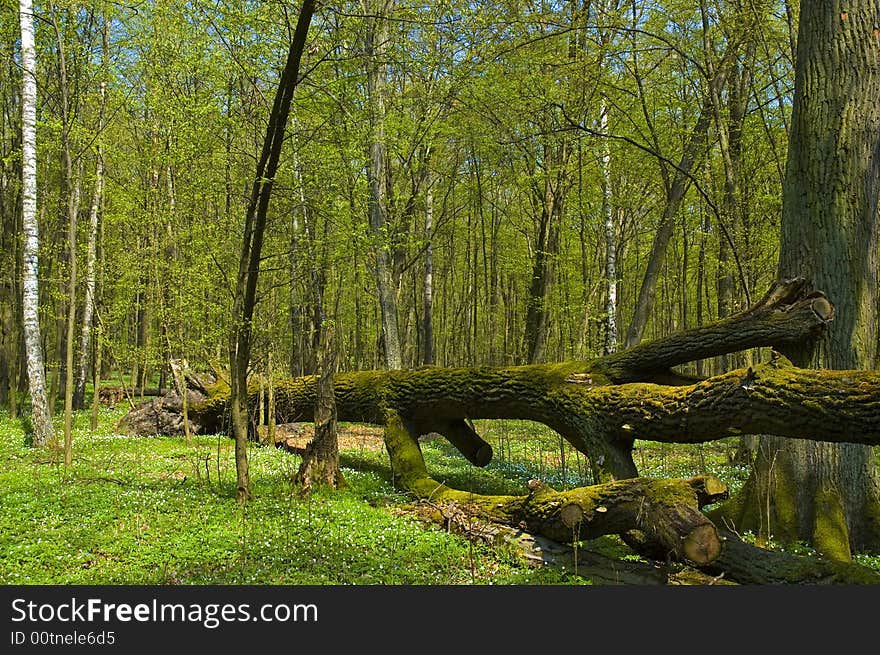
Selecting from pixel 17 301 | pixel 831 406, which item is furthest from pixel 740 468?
pixel 17 301

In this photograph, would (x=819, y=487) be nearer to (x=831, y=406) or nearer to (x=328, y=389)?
(x=831, y=406)

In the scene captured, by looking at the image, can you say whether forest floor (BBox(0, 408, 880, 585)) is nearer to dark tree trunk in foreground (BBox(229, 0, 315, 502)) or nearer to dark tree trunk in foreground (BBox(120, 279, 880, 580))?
dark tree trunk in foreground (BBox(120, 279, 880, 580))

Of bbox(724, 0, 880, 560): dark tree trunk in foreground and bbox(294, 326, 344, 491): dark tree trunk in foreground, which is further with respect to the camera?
bbox(294, 326, 344, 491): dark tree trunk in foreground

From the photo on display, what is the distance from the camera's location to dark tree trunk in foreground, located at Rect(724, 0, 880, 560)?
6.37 m

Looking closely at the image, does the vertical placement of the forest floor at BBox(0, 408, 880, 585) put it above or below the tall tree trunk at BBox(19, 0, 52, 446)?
below

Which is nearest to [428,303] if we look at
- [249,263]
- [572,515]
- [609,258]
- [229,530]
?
[609,258]

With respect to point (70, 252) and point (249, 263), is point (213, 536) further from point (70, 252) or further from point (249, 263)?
point (70, 252)

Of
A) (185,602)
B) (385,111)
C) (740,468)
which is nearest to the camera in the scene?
(185,602)

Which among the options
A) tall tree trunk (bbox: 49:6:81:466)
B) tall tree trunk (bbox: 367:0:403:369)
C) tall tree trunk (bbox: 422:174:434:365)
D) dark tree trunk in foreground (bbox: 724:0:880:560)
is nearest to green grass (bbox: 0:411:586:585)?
tall tree trunk (bbox: 49:6:81:466)

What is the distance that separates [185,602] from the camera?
4285 millimetres

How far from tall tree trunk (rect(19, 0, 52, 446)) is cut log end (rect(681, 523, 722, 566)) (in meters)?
11.2

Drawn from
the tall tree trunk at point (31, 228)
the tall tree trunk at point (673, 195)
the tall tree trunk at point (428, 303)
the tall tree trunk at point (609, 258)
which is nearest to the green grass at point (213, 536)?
the tall tree trunk at point (31, 228)

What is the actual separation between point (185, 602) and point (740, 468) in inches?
422

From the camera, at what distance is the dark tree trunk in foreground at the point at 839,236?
6.37 meters
